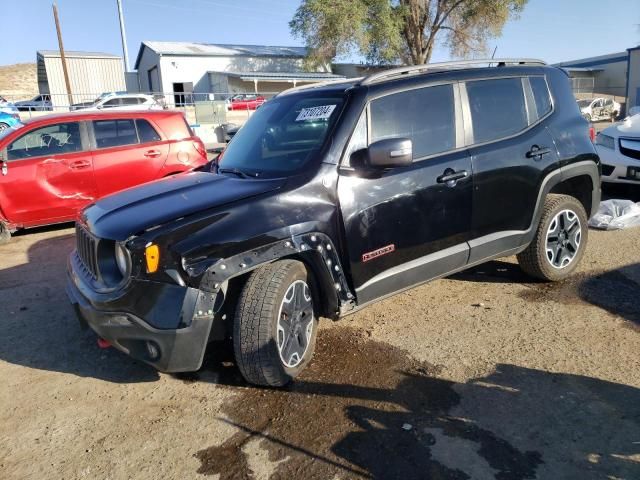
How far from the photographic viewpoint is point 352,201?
3434 mm

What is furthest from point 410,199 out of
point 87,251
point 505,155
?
point 87,251

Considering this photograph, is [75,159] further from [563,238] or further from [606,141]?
[606,141]

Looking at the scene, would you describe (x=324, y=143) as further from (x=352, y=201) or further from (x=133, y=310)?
(x=133, y=310)

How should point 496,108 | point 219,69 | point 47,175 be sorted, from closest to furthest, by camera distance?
1. point 496,108
2. point 47,175
3. point 219,69

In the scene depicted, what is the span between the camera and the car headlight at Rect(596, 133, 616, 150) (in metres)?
7.77

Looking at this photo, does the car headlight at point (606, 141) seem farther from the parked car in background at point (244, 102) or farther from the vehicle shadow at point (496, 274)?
the parked car in background at point (244, 102)

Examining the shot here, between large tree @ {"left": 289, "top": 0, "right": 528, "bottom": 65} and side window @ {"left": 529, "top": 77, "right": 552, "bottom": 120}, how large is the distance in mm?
30788

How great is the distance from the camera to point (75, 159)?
7.26 meters

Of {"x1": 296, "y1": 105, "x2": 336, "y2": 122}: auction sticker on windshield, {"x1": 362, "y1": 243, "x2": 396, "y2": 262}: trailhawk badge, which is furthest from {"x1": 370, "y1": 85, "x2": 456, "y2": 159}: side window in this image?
{"x1": 362, "y1": 243, "x2": 396, "y2": 262}: trailhawk badge

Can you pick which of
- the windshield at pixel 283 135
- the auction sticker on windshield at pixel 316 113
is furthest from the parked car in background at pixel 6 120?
the auction sticker on windshield at pixel 316 113

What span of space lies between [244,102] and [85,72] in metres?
19.8

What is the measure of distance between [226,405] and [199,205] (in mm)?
1224

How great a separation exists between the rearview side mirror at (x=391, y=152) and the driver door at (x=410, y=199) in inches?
6.9

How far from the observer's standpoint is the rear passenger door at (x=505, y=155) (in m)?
4.10
